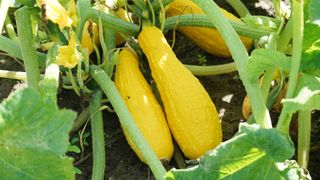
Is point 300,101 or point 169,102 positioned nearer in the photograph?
point 300,101

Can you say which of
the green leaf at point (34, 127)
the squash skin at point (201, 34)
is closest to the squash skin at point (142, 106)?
the squash skin at point (201, 34)

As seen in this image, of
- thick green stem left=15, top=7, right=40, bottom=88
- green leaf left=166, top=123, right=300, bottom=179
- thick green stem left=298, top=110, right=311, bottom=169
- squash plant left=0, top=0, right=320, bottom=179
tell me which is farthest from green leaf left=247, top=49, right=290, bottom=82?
thick green stem left=15, top=7, right=40, bottom=88

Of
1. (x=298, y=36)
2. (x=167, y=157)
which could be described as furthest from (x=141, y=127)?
(x=298, y=36)

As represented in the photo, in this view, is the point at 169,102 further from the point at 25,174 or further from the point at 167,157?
the point at 25,174

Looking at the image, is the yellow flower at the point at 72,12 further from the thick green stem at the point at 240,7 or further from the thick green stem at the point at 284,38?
the thick green stem at the point at 240,7

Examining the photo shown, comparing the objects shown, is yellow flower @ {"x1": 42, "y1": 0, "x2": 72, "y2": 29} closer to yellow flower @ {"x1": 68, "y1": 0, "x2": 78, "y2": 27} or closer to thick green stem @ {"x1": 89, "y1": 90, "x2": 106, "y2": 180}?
yellow flower @ {"x1": 68, "y1": 0, "x2": 78, "y2": 27}

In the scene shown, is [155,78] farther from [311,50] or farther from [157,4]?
[311,50]
